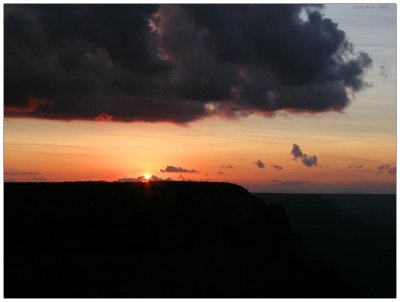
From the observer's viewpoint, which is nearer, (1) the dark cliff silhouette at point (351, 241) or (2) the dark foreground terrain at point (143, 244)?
(2) the dark foreground terrain at point (143, 244)

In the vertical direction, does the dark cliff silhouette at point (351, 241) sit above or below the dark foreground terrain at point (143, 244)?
below

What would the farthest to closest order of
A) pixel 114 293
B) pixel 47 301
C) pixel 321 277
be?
1. pixel 321 277
2. pixel 114 293
3. pixel 47 301

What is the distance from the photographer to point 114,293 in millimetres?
20766

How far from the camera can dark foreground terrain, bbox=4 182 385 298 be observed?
2089 centimetres

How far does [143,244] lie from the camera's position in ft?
73.7

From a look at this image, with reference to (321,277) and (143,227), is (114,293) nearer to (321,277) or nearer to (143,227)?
(143,227)

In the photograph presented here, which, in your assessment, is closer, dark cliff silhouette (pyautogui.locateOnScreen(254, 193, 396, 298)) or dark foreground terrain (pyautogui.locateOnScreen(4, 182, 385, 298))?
dark foreground terrain (pyautogui.locateOnScreen(4, 182, 385, 298))

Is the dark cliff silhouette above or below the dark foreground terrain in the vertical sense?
below

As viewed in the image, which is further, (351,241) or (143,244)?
(351,241)

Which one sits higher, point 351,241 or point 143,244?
point 143,244

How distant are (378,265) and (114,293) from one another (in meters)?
89.4

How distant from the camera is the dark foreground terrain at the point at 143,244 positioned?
68.5ft

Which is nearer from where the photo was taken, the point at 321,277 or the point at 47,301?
the point at 47,301

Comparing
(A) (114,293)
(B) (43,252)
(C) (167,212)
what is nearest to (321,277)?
(C) (167,212)
